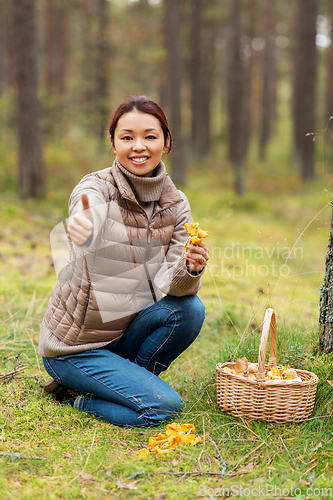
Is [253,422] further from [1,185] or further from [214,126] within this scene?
[214,126]

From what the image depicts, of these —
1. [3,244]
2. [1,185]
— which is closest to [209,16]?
[1,185]

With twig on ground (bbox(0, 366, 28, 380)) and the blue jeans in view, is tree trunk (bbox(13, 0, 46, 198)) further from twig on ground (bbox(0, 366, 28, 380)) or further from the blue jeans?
the blue jeans

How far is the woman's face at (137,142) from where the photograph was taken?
2451mm

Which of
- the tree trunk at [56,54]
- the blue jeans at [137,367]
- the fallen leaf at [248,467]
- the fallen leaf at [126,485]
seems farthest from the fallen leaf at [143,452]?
the tree trunk at [56,54]

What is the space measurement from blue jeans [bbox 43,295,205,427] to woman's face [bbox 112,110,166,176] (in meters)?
0.79

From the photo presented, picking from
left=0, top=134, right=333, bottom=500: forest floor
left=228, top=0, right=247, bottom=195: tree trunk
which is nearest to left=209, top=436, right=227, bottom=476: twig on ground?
left=0, top=134, right=333, bottom=500: forest floor

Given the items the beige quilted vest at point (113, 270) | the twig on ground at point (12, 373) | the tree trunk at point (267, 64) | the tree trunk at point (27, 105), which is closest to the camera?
the beige quilted vest at point (113, 270)

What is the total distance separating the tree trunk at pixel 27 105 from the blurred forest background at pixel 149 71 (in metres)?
0.02

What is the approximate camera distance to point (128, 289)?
2488 mm

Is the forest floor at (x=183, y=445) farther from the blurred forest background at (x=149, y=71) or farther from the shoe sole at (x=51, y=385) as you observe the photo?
the blurred forest background at (x=149, y=71)

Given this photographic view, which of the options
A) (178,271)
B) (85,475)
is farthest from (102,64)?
(85,475)

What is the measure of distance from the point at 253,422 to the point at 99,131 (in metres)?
15.8

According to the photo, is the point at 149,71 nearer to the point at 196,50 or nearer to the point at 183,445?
the point at 196,50

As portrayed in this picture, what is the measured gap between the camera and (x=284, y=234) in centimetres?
824
